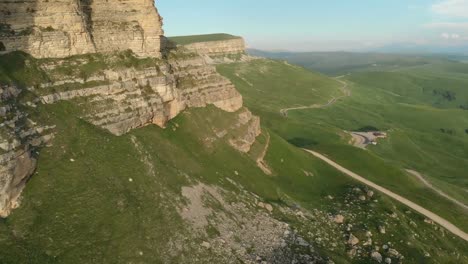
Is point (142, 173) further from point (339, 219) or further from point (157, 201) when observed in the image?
point (339, 219)

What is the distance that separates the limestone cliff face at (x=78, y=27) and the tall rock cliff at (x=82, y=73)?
11cm

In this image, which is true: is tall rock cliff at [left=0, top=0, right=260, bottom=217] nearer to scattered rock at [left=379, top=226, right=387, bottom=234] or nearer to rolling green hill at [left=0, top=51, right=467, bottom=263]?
rolling green hill at [left=0, top=51, right=467, bottom=263]

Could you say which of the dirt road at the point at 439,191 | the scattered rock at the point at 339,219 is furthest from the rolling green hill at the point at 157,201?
the dirt road at the point at 439,191

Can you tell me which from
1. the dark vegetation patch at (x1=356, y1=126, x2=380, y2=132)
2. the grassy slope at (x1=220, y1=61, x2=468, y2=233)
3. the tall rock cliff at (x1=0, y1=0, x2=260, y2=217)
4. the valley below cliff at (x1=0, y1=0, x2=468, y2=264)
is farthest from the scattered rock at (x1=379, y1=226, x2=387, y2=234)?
the dark vegetation patch at (x1=356, y1=126, x2=380, y2=132)

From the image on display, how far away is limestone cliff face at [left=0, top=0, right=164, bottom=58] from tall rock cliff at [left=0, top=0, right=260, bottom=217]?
105 mm

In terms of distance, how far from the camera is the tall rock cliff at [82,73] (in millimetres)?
41312

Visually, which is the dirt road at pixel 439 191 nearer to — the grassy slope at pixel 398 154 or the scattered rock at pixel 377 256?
the grassy slope at pixel 398 154

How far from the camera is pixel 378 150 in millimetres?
144500

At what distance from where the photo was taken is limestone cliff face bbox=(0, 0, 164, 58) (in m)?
49.9

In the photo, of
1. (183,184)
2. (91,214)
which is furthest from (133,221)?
(183,184)

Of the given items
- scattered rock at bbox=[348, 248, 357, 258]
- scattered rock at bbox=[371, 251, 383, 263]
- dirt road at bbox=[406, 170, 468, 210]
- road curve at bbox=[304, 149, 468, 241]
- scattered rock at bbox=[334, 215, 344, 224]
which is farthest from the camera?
dirt road at bbox=[406, 170, 468, 210]

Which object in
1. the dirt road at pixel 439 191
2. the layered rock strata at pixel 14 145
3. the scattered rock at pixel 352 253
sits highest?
the layered rock strata at pixel 14 145

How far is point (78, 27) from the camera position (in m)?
54.5

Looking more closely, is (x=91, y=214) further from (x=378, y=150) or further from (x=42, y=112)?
(x=378, y=150)
